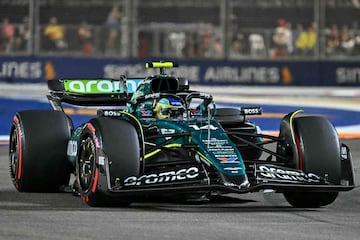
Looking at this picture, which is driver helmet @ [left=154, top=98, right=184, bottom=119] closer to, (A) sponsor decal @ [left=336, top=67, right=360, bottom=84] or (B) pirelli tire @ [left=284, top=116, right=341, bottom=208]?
(B) pirelli tire @ [left=284, top=116, right=341, bottom=208]

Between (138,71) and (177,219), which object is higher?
(177,219)

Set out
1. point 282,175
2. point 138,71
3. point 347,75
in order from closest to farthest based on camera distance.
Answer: point 282,175 → point 138,71 → point 347,75

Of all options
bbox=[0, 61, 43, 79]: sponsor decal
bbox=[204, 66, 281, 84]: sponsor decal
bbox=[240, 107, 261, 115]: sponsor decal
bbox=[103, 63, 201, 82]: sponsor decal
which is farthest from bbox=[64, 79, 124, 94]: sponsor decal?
bbox=[204, 66, 281, 84]: sponsor decal

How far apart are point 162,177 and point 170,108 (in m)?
1.35

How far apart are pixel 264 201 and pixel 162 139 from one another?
3.69 ft

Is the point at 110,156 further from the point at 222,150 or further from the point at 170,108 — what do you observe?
the point at 170,108

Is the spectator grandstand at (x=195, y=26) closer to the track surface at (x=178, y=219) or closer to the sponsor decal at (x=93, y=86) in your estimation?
the sponsor decal at (x=93, y=86)

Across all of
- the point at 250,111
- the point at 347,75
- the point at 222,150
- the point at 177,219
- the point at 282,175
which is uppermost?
the point at 250,111

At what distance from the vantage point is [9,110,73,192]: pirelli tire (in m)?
11.4

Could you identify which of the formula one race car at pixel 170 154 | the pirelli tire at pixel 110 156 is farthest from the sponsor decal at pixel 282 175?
the pirelli tire at pixel 110 156

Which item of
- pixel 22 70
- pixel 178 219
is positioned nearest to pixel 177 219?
pixel 178 219

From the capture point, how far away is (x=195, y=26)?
3469cm

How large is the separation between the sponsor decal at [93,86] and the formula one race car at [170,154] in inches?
32.0

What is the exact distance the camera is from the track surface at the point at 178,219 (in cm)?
836
